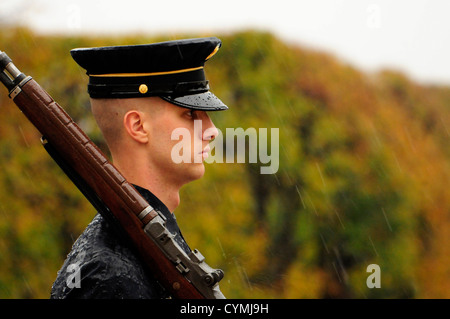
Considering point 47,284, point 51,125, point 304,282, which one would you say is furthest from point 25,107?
point 304,282

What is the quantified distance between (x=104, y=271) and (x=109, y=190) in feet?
1.13

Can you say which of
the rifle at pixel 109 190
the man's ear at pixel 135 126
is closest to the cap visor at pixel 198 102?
the man's ear at pixel 135 126

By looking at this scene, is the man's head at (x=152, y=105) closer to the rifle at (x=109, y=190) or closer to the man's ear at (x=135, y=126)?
the man's ear at (x=135, y=126)

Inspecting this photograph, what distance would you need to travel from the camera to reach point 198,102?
3.11 metres

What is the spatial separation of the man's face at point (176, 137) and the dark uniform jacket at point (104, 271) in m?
0.41

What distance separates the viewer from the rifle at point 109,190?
281 centimetres

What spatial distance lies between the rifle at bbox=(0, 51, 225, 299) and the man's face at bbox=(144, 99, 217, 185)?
1.01 ft

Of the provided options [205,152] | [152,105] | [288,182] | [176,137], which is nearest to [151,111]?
[152,105]

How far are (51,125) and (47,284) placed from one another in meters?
10.7

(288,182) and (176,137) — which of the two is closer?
(176,137)

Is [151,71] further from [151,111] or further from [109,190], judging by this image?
[109,190]
